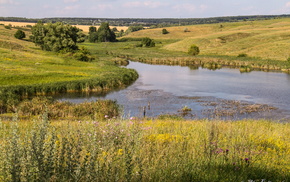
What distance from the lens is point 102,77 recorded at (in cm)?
3928

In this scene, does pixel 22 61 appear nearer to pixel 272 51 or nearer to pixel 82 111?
pixel 82 111

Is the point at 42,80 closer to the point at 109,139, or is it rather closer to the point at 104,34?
the point at 109,139

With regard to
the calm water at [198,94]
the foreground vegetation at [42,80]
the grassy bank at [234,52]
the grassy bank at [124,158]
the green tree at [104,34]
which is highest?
the green tree at [104,34]

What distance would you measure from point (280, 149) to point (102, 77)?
32.1 m

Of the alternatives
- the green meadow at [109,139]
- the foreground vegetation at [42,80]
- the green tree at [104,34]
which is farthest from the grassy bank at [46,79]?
the green tree at [104,34]

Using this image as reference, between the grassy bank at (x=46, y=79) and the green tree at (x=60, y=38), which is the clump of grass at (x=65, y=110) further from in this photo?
the green tree at (x=60, y=38)

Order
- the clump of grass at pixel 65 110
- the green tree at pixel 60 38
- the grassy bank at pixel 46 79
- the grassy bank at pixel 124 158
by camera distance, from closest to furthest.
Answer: the grassy bank at pixel 124 158
the clump of grass at pixel 65 110
the grassy bank at pixel 46 79
the green tree at pixel 60 38

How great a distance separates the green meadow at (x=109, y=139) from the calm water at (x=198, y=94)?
3214 millimetres

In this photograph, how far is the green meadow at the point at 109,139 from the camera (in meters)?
4.67

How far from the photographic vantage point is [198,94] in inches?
1364

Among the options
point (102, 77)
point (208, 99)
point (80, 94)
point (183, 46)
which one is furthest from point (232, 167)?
point (183, 46)

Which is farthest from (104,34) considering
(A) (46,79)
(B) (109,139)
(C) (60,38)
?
(B) (109,139)

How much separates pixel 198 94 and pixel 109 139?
29.1 m

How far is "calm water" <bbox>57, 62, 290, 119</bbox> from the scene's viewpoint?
2730 centimetres
